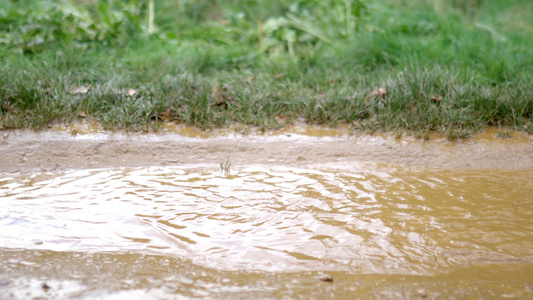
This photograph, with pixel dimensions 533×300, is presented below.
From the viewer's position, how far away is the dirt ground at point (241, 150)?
3930 millimetres

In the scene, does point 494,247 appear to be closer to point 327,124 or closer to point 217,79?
point 327,124

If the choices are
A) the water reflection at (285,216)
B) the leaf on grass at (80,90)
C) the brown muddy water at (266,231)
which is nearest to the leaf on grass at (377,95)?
the brown muddy water at (266,231)

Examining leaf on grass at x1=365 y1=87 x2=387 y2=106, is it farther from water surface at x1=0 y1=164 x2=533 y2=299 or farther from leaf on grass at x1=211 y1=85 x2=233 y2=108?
leaf on grass at x1=211 y1=85 x2=233 y2=108

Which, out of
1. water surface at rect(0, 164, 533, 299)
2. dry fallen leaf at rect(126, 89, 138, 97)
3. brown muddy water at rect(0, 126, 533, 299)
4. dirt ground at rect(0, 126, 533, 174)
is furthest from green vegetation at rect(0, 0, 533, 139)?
water surface at rect(0, 164, 533, 299)

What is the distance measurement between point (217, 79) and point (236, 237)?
2.88 metres

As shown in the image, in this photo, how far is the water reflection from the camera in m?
2.57

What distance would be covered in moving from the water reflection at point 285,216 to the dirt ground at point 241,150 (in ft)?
0.60

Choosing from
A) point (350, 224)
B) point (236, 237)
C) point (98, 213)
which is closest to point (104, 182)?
point (98, 213)

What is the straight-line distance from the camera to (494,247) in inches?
105

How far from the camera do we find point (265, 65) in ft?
19.0

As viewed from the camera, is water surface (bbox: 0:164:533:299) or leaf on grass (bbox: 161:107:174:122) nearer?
water surface (bbox: 0:164:533:299)

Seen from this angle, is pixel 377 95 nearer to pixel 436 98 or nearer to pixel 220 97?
pixel 436 98

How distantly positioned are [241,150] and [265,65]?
77.3 inches

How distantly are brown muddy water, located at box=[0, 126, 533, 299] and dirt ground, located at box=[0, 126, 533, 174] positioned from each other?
8cm
